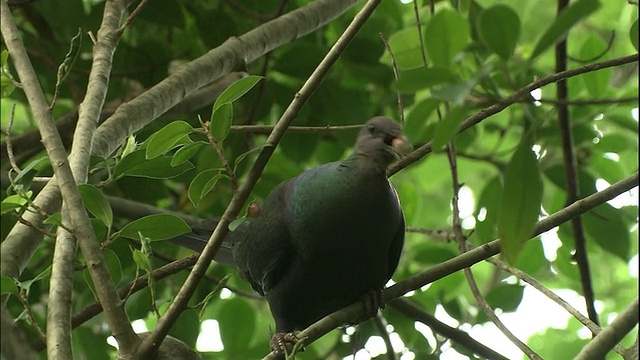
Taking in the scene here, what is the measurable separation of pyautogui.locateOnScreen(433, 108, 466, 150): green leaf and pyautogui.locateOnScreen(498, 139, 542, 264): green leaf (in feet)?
0.39

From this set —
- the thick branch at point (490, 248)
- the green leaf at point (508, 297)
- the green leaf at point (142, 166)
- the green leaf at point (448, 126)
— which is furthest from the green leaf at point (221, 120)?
the green leaf at point (508, 297)

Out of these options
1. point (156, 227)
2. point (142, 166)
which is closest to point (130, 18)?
point (142, 166)

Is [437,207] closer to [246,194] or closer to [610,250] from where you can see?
[610,250]

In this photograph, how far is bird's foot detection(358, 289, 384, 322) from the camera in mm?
2141

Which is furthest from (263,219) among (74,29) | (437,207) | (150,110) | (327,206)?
(437,207)

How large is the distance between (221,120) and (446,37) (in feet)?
1.70

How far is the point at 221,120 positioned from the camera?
1568mm

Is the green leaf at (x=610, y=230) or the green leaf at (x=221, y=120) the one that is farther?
the green leaf at (x=610, y=230)

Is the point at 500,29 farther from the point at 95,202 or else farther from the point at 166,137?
the point at 95,202

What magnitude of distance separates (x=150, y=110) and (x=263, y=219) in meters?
0.44

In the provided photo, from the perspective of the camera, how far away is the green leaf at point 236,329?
2527 mm

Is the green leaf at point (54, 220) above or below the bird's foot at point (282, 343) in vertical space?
above

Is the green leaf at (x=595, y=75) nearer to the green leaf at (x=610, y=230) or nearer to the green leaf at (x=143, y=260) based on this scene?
the green leaf at (x=610, y=230)

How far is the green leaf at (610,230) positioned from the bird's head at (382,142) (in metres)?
0.80
